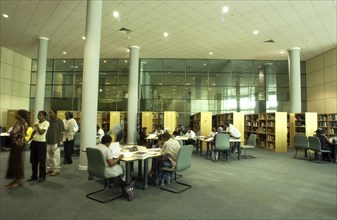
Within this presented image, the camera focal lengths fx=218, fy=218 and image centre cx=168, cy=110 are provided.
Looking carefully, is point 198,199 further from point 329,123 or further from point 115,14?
point 329,123

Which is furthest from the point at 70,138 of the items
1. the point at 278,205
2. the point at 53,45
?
the point at 53,45

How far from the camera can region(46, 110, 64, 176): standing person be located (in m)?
5.22

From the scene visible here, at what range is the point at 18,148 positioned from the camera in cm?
324

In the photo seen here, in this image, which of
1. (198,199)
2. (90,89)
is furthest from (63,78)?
(198,199)

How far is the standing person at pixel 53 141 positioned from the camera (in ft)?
17.1

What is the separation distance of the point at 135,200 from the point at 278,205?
250 centimetres

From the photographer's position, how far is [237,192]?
14.5 ft

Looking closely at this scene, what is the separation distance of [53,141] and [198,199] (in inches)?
145

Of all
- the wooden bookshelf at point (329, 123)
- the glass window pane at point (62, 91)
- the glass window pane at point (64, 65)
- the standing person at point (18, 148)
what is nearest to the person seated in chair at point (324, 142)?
the wooden bookshelf at point (329, 123)

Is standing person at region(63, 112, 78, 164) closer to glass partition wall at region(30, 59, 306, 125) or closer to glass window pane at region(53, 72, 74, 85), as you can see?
glass partition wall at region(30, 59, 306, 125)

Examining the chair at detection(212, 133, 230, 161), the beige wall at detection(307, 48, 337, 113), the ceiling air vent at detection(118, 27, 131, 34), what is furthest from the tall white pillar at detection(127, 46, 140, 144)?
the beige wall at detection(307, 48, 337, 113)

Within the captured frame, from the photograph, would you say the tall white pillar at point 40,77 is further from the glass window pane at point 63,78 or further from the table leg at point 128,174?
the table leg at point 128,174

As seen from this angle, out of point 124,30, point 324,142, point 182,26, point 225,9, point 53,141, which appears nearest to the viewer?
point 53,141

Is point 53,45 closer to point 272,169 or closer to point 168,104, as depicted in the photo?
point 168,104
